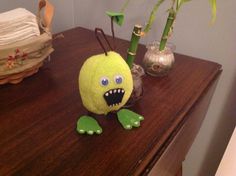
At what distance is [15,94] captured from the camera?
617mm

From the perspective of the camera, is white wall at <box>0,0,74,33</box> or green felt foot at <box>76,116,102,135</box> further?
white wall at <box>0,0,74,33</box>

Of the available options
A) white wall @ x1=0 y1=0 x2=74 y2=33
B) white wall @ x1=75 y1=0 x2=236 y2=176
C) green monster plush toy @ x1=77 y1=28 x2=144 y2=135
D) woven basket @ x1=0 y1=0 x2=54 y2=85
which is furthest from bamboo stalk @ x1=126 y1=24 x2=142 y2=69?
white wall @ x1=0 y1=0 x2=74 y2=33

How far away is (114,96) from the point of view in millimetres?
506

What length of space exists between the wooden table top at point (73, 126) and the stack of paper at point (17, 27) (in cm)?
11

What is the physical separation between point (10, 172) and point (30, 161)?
0.04 m

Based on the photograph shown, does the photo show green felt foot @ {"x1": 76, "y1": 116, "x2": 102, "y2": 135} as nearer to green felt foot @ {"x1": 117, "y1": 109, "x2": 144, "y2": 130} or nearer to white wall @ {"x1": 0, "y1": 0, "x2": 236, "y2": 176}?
green felt foot @ {"x1": 117, "y1": 109, "x2": 144, "y2": 130}

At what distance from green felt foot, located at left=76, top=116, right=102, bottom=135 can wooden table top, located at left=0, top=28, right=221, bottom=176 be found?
1 centimetres

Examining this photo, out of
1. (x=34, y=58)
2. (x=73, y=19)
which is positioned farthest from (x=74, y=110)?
(x=73, y=19)

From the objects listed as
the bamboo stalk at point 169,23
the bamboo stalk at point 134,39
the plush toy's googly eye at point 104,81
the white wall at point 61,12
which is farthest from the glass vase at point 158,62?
the white wall at point 61,12

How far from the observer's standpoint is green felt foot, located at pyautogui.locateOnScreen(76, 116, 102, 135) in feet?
1.66

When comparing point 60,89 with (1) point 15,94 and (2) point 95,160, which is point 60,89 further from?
(2) point 95,160

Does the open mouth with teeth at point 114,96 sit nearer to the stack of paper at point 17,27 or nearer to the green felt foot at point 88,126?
the green felt foot at point 88,126

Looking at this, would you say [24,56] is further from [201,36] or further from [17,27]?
[201,36]

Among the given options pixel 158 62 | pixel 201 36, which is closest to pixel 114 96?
pixel 158 62
